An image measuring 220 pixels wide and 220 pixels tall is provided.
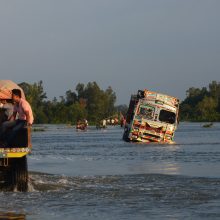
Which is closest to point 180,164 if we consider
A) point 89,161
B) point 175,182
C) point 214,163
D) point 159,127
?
point 214,163

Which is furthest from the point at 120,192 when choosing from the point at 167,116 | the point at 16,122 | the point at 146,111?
the point at 167,116

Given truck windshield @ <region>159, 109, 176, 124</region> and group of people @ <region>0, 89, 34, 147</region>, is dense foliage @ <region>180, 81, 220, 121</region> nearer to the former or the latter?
truck windshield @ <region>159, 109, 176, 124</region>

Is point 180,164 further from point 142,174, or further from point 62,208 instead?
point 62,208

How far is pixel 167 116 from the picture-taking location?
43562 millimetres

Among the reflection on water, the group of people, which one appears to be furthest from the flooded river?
the group of people

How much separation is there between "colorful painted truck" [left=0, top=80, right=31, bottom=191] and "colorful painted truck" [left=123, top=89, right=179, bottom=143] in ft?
86.4

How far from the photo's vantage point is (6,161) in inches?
648

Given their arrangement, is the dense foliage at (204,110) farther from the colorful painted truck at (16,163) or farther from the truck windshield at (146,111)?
→ the colorful painted truck at (16,163)

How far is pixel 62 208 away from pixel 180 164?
41.4ft

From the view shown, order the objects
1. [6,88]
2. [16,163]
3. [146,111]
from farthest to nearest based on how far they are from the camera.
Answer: [146,111] < [6,88] < [16,163]

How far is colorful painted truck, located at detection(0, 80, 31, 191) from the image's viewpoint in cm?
1647

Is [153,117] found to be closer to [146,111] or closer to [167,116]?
[146,111]

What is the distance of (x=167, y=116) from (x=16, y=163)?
27290mm

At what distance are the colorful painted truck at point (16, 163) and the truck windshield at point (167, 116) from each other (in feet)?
87.0
